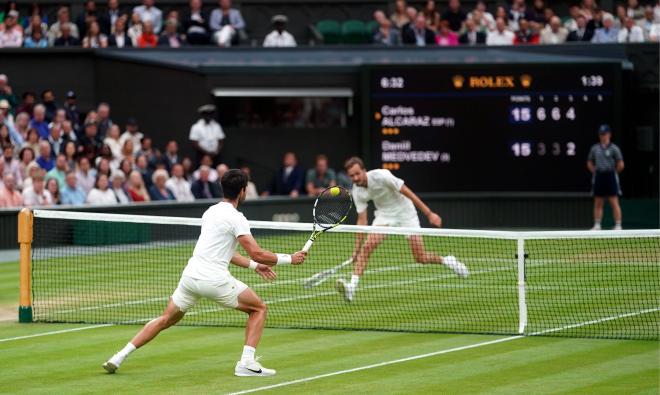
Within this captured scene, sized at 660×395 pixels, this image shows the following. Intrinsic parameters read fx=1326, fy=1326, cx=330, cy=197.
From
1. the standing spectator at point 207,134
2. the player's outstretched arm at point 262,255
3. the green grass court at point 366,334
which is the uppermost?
the standing spectator at point 207,134

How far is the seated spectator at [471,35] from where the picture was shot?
29.8 metres

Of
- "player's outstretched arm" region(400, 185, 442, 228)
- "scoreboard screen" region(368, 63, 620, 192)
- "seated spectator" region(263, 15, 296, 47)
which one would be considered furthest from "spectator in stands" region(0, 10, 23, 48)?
"player's outstretched arm" region(400, 185, 442, 228)

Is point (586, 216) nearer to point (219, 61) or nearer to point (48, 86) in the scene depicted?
point (219, 61)

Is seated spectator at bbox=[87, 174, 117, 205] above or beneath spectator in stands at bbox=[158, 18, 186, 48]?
beneath

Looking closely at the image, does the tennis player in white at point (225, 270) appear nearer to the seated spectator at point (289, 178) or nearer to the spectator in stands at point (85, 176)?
the spectator in stands at point (85, 176)

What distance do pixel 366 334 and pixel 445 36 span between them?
17.1 m

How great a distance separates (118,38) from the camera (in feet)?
95.0

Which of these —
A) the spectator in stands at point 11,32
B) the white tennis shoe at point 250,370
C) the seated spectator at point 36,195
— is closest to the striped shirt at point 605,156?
the seated spectator at point 36,195

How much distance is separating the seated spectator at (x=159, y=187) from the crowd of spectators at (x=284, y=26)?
4.87 meters

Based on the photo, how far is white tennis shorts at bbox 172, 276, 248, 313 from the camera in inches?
440

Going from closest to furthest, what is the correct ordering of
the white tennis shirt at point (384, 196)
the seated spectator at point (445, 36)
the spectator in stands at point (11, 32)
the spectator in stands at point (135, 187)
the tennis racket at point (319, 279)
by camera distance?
the white tennis shirt at point (384, 196), the tennis racket at point (319, 279), the spectator in stands at point (135, 187), the spectator in stands at point (11, 32), the seated spectator at point (445, 36)

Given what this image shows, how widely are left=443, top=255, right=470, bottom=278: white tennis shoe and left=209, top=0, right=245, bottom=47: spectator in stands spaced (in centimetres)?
1343

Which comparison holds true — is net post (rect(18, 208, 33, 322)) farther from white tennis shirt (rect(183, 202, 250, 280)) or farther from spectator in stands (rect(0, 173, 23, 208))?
spectator in stands (rect(0, 173, 23, 208))

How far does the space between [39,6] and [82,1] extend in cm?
99
